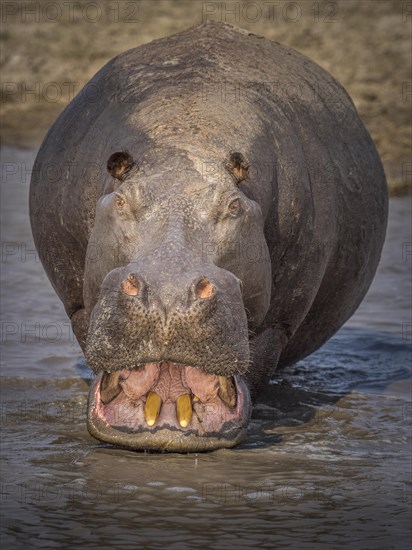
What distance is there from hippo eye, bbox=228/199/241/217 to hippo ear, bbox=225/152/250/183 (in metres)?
0.25

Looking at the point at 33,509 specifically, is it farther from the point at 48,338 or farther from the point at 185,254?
the point at 48,338

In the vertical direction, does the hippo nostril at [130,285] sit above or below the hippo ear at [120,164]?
below

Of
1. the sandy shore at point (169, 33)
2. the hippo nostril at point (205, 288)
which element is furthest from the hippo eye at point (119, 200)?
the sandy shore at point (169, 33)

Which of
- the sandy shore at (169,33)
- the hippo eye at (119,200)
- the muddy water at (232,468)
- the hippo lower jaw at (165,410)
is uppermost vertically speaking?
the hippo eye at (119,200)

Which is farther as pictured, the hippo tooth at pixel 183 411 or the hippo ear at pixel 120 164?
the hippo ear at pixel 120 164

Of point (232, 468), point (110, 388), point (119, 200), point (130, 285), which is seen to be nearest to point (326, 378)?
point (232, 468)

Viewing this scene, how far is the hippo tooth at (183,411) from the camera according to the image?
759 centimetres

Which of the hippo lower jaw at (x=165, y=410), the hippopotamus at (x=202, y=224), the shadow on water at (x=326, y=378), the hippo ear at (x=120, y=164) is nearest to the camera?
the hippopotamus at (x=202, y=224)

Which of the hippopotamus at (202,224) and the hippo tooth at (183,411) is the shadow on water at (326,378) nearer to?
the hippopotamus at (202,224)

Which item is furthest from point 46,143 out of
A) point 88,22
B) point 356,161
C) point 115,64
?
point 88,22

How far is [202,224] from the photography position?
7703 millimetres

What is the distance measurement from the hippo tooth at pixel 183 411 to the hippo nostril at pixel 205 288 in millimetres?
682

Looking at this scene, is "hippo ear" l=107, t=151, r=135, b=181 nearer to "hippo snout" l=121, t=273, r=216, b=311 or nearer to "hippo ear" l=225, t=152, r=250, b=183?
"hippo ear" l=225, t=152, r=250, b=183

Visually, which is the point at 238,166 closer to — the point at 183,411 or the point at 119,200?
the point at 119,200
